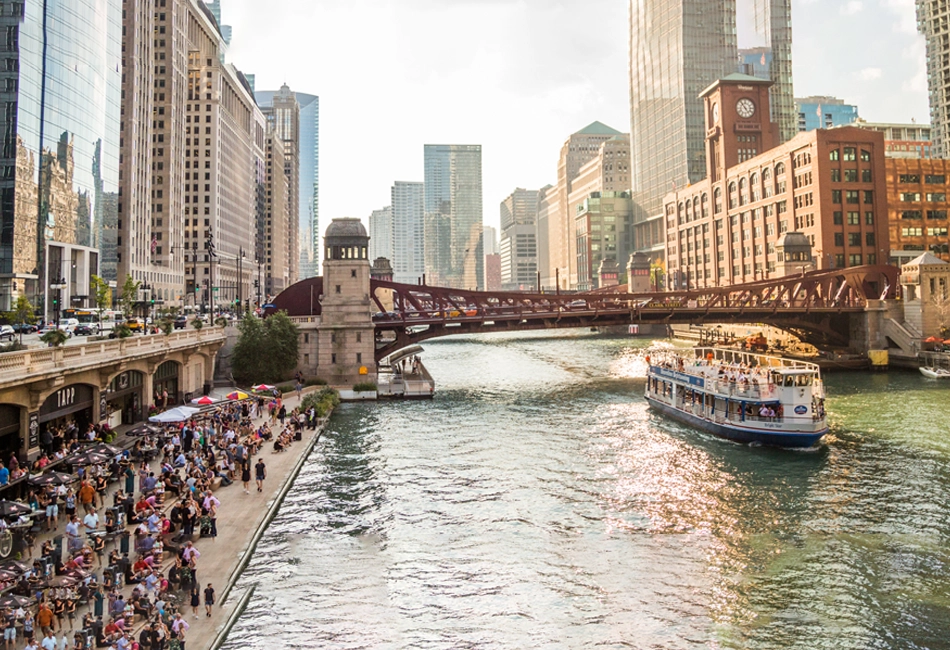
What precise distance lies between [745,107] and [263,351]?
450ft

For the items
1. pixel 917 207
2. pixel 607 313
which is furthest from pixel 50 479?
pixel 917 207

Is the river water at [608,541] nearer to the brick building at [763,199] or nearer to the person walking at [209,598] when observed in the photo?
the person walking at [209,598]

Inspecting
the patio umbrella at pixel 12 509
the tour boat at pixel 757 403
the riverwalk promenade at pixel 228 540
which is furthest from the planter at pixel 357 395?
the patio umbrella at pixel 12 509

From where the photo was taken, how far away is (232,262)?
19262 centimetres

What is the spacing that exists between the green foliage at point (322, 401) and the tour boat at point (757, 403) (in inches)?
1258

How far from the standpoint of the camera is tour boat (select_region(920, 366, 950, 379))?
74.5 metres

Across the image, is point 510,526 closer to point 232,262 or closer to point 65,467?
point 65,467

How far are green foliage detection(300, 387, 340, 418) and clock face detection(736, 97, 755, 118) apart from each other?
133 metres

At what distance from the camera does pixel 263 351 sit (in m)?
69.9

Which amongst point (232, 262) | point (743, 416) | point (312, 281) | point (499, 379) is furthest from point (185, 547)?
point (232, 262)

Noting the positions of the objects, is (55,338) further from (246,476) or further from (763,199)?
(763,199)

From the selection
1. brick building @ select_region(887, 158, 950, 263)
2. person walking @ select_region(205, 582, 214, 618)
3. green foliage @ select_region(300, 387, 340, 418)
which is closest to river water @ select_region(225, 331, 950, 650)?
person walking @ select_region(205, 582, 214, 618)

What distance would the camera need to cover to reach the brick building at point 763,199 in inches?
4473

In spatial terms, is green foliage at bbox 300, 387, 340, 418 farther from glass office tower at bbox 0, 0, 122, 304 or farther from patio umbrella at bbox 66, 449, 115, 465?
glass office tower at bbox 0, 0, 122, 304
